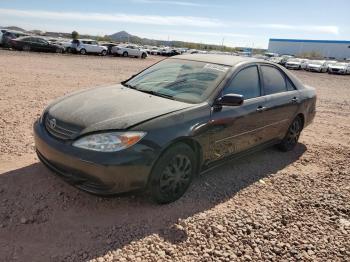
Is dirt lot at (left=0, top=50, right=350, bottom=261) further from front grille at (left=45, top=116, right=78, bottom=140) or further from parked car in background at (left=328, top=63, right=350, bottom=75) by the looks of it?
parked car in background at (left=328, top=63, right=350, bottom=75)

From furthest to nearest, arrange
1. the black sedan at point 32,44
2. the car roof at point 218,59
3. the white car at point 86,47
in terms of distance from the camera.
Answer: the white car at point 86,47 → the black sedan at point 32,44 → the car roof at point 218,59

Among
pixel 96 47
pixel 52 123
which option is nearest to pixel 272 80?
pixel 52 123

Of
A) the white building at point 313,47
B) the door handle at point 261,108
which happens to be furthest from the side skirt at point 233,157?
the white building at point 313,47

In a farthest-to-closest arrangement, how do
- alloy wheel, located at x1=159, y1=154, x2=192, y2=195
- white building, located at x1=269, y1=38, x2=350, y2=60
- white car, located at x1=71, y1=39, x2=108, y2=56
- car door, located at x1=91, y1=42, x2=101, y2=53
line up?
white building, located at x1=269, y1=38, x2=350, y2=60 < car door, located at x1=91, y1=42, x2=101, y2=53 < white car, located at x1=71, y1=39, x2=108, y2=56 < alloy wheel, located at x1=159, y1=154, x2=192, y2=195

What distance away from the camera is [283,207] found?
4.09m

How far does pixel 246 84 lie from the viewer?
15.3 ft

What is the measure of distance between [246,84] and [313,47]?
10921 centimetres

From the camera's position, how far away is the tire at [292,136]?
19.2 feet

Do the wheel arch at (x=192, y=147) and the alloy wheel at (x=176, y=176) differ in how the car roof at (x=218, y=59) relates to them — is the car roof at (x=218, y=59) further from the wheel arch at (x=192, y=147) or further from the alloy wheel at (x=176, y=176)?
the alloy wheel at (x=176, y=176)

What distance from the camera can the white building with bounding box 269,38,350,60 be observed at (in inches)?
3681

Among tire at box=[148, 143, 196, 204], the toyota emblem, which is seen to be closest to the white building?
tire at box=[148, 143, 196, 204]

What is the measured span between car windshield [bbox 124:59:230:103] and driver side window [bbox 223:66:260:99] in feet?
0.58

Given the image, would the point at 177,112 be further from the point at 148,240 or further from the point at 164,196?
the point at 148,240

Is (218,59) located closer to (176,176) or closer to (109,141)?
(176,176)
